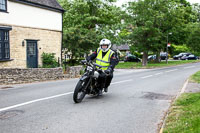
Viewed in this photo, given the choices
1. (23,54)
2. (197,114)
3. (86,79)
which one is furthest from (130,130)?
(23,54)

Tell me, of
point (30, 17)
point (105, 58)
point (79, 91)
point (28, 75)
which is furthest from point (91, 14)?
point (79, 91)

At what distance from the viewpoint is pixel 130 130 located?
4758 millimetres

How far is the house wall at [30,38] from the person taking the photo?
17547 mm

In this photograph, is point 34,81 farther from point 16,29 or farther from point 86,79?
point 86,79

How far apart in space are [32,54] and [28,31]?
6.36ft

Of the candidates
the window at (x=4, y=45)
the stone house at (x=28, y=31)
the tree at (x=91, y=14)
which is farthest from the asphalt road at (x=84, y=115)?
the tree at (x=91, y=14)

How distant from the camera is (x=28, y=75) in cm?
1402

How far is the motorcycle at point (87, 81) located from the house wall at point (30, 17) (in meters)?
11.9

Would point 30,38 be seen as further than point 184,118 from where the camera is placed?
Yes

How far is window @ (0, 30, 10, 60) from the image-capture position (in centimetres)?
1658

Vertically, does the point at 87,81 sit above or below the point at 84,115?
above

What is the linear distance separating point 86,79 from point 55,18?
15.6 metres

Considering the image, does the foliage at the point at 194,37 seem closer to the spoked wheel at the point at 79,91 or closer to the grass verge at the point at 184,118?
the grass verge at the point at 184,118

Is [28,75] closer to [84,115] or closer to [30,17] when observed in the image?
[30,17]
